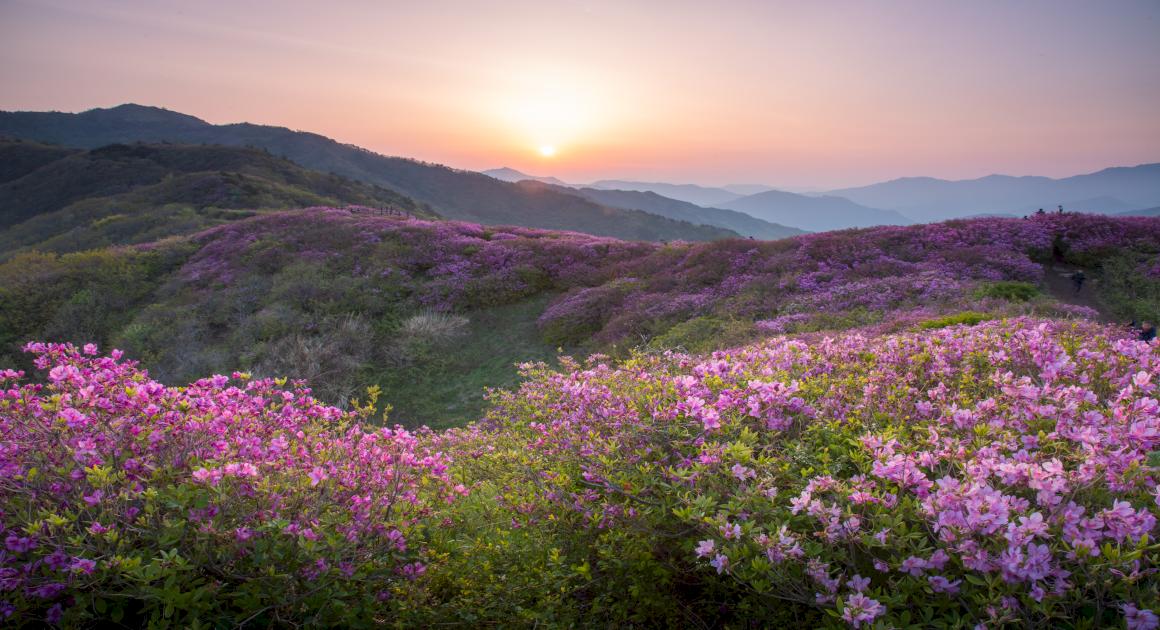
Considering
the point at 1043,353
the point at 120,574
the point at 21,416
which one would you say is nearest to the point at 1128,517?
the point at 1043,353

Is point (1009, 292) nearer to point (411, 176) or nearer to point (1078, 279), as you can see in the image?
point (1078, 279)

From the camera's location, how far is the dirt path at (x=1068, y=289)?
478 inches

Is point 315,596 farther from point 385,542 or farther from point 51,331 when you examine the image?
point 51,331

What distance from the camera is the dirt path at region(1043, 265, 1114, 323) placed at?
12.1m

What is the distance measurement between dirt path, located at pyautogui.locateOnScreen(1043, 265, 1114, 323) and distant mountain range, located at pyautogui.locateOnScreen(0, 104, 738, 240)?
56190mm

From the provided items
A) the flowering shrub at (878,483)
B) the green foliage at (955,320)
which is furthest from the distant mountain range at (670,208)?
the flowering shrub at (878,483)

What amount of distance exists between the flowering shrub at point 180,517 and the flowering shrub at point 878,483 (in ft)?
3.36

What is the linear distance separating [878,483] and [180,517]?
11.5ft

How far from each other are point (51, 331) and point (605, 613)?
21.0 metres

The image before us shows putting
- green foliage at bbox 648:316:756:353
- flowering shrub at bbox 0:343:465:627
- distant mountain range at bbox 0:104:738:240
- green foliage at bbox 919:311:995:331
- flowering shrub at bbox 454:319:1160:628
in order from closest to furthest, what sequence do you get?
flowering shrub at bbox 454:319:1160:628 → flowering shrub at bbox 0:343:465:627 → green foliage at bbox 919:311:995:331 → green foliage at bbox 648:316:756:353 → distant mountain range at bbox 0:104:738:240

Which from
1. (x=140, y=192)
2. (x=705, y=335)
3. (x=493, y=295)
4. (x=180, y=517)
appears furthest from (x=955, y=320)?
(x=140, y=192)

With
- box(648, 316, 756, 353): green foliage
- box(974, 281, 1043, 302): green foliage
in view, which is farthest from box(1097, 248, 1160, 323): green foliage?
box(648, 316, 756, 353): green foliage

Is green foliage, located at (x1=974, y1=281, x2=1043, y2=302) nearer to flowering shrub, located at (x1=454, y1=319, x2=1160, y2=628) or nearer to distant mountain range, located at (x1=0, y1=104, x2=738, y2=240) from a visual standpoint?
flowering shrub, located at (x1=454, y1=319, x2=1160, y2=628)

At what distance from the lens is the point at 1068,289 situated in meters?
13.2
